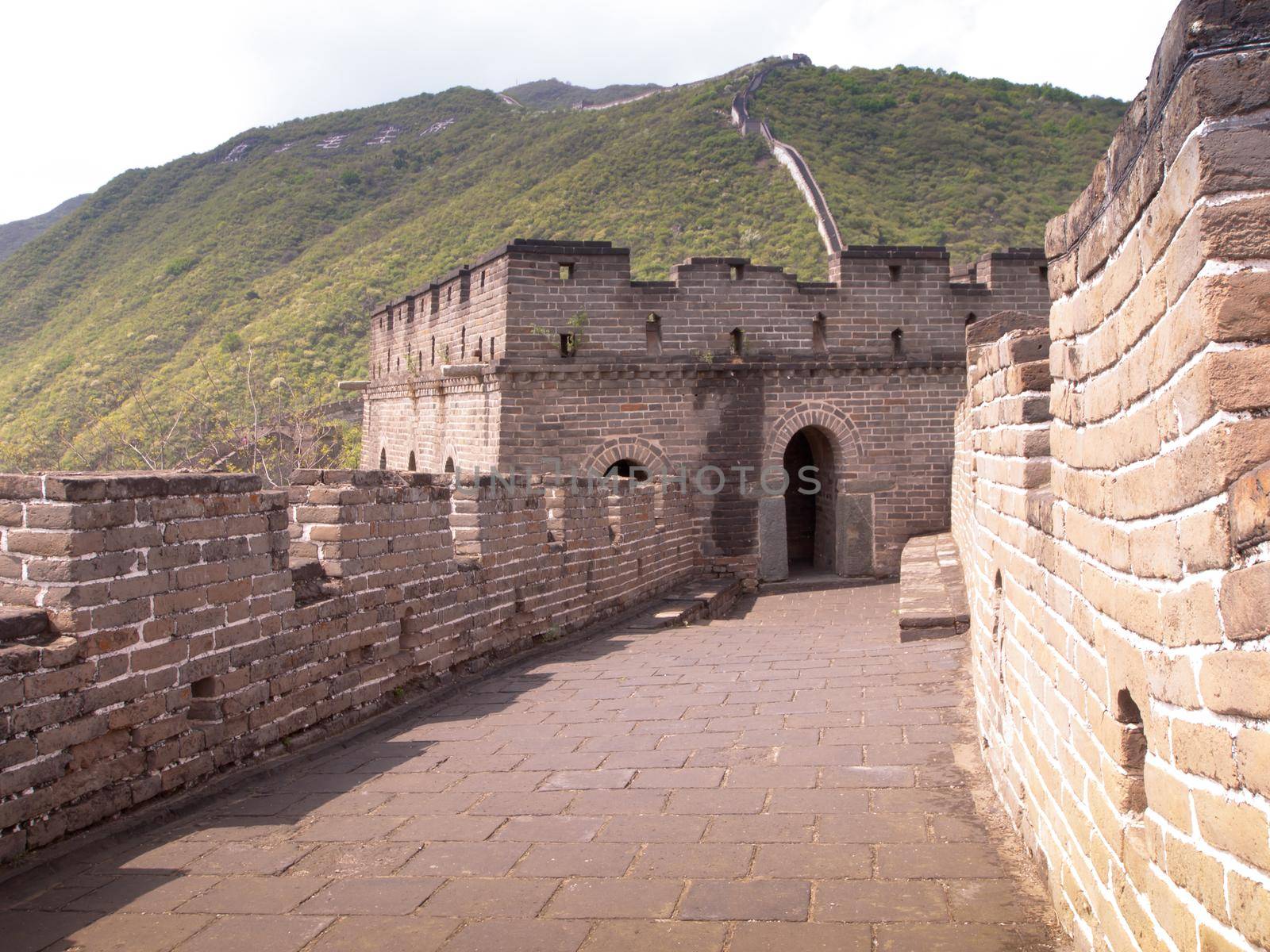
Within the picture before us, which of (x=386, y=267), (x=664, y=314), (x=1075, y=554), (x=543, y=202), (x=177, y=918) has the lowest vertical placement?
(x=177, y=918)

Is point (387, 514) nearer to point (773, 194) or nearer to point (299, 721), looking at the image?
point (299, 721)

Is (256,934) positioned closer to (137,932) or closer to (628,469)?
(137,932)

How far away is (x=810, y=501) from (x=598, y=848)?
18332 millimetres

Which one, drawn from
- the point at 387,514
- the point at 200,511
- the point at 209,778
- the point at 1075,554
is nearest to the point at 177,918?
the point at 209,778

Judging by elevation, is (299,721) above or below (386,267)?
below

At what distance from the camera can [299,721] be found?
618cm

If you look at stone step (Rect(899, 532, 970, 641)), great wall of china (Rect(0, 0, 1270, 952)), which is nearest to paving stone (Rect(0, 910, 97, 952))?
great wall of china (Rect(0, 0, 1270, 952))

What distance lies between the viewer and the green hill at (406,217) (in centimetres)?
3669

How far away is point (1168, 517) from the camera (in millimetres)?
2172

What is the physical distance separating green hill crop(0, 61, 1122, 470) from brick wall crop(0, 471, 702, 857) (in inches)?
763

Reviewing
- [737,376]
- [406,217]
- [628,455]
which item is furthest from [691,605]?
[406,217]

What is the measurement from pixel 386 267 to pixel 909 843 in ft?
135

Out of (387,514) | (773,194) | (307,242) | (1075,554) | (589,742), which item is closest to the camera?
(1075,554)

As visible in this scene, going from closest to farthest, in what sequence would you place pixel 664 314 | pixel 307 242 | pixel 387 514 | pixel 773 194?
1. pixel 387 514
2. pixel 664 314
3. pixel 773 194
4. pixel 307 242
